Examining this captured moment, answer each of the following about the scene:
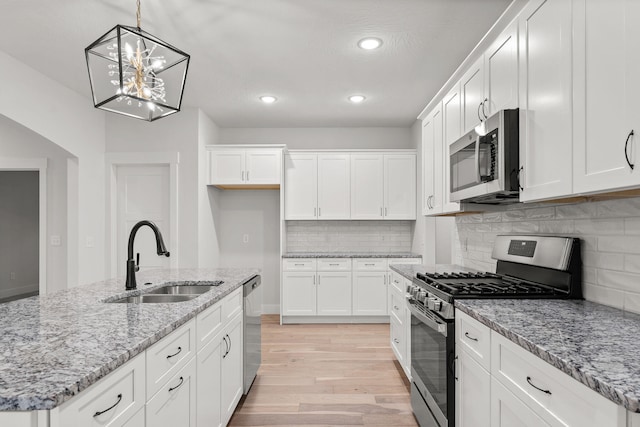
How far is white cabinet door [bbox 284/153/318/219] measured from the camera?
5.05 metres

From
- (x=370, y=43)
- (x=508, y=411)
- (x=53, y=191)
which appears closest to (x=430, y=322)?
(x=508, y=411)

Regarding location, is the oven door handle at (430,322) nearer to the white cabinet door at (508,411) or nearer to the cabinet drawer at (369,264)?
the white cabinet door at (508,411)

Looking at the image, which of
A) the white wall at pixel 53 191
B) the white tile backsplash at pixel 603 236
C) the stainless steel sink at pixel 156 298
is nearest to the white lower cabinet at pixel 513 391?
the white tile backsplash at pixel 603 236

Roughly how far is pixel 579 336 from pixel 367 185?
12.9 feet

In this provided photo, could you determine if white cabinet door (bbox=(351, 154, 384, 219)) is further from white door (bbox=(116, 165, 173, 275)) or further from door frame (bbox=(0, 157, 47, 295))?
door frame (bbox=(0, 157, 47, 295))

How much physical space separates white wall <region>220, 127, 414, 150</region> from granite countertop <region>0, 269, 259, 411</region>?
3.56 metres

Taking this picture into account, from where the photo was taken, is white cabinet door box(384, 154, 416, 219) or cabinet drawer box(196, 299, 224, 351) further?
white cabinet door box(384, 154, 416, 219)

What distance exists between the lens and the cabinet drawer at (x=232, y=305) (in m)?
2.21

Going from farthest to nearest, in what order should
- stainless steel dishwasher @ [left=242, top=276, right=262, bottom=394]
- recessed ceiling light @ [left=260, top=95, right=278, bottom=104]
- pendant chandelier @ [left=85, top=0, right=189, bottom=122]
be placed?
1. recessed ceiling light @ [left=260, top=95, right=278, bottom=104]
2. stainless steel dishwasher @ [left=242, top=276, right=262, bottom=394]
3. pendant chandelier @ [left=85, top=0, right=189, bottom=122]

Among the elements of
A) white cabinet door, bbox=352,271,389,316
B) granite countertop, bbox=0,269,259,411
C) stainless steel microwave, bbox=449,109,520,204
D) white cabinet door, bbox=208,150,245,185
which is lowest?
white cabinet door, bbox=352,271,389,316

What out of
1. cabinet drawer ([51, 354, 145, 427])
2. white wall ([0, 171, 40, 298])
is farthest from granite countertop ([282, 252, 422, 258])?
white wall ([0, 171, 40, 298])

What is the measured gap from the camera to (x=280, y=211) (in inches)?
198

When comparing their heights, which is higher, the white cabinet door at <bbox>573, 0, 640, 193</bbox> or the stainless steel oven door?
the white cabinet door at <bbox>573, 0, 640, 193</bbox>

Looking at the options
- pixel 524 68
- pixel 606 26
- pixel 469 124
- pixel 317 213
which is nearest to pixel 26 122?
pixel 317 213
